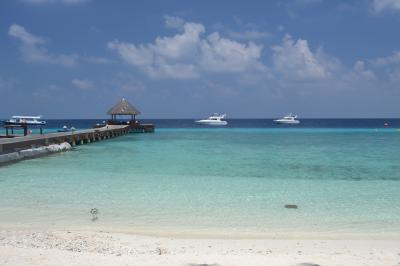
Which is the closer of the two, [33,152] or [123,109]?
[33,152]

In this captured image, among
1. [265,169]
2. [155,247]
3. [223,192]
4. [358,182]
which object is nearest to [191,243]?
[155,247]

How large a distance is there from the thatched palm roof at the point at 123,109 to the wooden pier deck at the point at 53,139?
2.27 meters

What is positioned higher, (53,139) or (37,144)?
(53,139)

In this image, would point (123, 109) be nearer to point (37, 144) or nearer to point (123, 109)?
point (123, 109)

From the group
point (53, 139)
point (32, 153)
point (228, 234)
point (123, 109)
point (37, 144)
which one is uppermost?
point (123, 109)

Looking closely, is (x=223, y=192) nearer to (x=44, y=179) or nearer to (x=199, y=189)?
(x=199, y=189)

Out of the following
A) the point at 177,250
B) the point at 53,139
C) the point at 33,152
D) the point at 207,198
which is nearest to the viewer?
the point at 177,250

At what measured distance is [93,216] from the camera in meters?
8.84

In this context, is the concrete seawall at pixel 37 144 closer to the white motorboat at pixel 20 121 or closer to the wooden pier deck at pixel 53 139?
the wooden pier deck at pixel 53 139

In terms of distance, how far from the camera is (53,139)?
24.5m

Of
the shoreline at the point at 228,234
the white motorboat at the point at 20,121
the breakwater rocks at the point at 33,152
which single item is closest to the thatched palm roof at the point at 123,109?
the white motorboat at the point at 20,121

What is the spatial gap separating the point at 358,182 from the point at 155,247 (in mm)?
8889

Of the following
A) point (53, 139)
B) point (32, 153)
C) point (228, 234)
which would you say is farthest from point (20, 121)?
point (228, 234)

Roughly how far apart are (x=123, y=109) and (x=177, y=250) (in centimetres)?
4025
